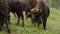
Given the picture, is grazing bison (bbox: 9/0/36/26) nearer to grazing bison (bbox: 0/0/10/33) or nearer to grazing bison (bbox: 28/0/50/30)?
grazing bison (bbox: 28/0/50/30)

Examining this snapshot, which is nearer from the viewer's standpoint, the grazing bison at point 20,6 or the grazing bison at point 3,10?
the grazing bison at point 3,10

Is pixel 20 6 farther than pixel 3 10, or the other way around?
pixel 20 6

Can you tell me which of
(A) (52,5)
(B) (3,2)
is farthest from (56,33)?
(A) (52,5)

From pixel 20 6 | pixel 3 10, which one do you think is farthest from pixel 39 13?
pixel 3 10

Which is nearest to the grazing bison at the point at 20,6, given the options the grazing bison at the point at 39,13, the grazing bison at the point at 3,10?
the grazing bison at the point at 39,13

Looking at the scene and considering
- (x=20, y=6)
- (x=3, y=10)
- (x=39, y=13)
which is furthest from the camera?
(x=20, y=6)

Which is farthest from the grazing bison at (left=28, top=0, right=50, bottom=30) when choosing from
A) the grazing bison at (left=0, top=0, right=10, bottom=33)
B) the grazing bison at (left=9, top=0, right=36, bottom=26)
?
the grazing bison at (left=0, top=0, right=10, bottom=33)

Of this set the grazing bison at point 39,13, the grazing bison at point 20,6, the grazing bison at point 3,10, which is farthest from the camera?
the grazing bison at point 20,6

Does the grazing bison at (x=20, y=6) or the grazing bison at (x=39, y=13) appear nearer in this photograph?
the grazing bison at (x=39, y=13)

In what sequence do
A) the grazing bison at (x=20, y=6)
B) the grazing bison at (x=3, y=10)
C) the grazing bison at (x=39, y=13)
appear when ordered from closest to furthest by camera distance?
1. the grazing bison at (x=3, y=10)
2. the grazing bison at (x=39, y=13)
3. the grazing bison at (x=20, y=6)

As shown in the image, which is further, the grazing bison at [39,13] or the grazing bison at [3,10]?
the grazing bison at [39,13]

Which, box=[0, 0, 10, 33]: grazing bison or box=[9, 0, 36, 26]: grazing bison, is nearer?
box=[0, 0, 10, 33]: grazing bison

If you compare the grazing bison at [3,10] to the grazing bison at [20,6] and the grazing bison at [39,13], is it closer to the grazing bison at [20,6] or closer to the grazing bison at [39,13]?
the grazing bison at [39,13]

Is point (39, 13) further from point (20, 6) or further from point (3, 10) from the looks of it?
point (3, 10)
